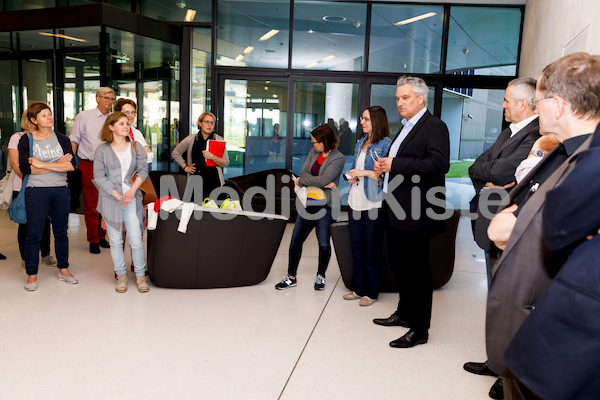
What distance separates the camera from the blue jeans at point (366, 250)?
3.80 metres

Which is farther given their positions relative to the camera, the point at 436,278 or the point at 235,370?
the point at 436,278

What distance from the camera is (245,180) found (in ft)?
24.4

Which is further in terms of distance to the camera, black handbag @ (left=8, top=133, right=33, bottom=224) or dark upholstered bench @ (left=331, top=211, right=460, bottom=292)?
dark upholstered bench @ (left=331, top=211, right=460, bottom=292)

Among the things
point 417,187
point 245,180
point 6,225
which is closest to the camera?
point 417,187

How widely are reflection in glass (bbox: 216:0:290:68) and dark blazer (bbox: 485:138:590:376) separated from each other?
756 cm

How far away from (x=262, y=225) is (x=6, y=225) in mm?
4543

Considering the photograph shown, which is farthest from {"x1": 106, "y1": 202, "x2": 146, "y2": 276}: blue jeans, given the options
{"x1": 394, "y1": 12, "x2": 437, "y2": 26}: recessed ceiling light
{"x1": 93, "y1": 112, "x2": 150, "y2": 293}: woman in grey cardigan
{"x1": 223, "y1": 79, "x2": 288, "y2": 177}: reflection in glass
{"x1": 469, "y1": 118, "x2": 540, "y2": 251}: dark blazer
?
{"x1": 394, "y1": 12, "x2": 437, "y2": 26}: recessed ceiling light

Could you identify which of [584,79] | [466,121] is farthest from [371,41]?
[584,79]

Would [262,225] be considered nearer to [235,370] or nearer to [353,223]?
[353,223]

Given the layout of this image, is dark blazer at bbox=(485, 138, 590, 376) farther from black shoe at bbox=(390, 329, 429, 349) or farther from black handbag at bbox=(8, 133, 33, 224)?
black handbag at bbox=(8, 133, 33, 224)

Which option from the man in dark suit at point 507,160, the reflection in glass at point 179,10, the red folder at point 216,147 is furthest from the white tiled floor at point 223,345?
the reflection in glass at point 179,10

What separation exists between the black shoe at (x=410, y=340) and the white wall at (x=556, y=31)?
114 inches

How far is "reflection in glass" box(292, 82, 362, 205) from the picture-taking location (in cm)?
858

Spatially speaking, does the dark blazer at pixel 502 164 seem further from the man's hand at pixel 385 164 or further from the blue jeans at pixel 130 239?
the blue jeans at pixel 130 239
